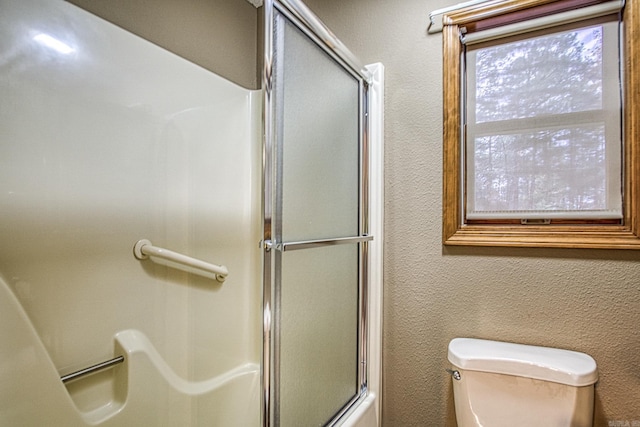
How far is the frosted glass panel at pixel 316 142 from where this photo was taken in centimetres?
109

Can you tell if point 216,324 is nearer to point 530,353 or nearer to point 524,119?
point 530,353

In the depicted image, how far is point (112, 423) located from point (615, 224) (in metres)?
1.86

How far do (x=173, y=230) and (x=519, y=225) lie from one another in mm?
1393

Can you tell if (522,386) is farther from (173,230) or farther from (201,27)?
(201,27)

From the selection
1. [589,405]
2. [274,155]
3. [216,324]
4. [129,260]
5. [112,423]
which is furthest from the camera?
[216,324]

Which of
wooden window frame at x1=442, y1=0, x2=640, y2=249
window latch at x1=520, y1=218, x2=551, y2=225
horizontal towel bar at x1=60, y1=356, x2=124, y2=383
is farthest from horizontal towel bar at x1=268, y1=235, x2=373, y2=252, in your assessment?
horizontal towel bar at x1=60, y1=356, x2=124, y2=383

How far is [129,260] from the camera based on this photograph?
4.60ft

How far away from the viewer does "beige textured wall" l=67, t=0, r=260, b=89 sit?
4.72ft

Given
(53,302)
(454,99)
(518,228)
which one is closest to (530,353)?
(518,228)

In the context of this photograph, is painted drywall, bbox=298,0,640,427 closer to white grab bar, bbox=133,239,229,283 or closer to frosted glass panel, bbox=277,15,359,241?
frosted glass panel, bbox=277,15,359,241

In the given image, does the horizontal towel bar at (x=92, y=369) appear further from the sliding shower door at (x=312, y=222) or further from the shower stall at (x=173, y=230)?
the sliding shower door at (x=312, y=222)

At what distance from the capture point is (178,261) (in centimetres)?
152

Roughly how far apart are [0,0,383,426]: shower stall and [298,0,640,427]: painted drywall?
0.10m

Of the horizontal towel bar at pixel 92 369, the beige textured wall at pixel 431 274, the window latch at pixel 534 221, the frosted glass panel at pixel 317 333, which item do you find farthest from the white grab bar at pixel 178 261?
the window latch at pixel 534 221
